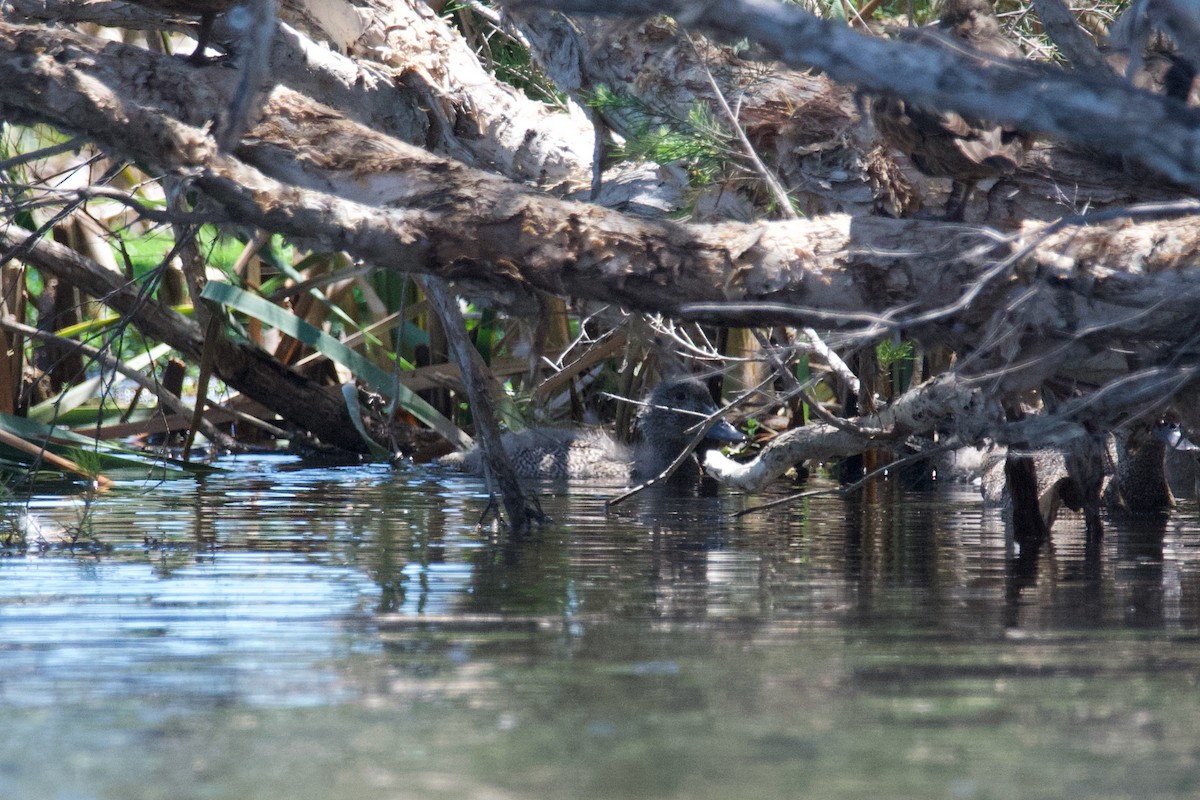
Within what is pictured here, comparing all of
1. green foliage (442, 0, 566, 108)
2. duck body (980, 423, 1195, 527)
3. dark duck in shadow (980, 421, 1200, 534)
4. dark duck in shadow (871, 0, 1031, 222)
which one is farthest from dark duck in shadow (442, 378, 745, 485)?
dark duck in shadow (871, 0, 1031, 222)

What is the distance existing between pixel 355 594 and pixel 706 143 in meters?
2.18

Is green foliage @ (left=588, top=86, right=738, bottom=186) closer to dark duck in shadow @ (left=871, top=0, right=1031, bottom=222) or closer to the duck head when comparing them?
dark duck in shadow @ (left=871, top=0, right=1031, bottom=222)

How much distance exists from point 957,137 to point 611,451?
5.42 metres

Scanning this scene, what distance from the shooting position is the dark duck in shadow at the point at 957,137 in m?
4.34

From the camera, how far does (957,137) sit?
4359 millimetres

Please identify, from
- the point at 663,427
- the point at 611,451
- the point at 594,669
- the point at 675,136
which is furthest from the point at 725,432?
the point at 594,669

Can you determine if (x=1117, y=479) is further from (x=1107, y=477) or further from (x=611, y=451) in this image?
(x=611, y=451)

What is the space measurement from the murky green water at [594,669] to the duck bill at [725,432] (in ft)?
10.8

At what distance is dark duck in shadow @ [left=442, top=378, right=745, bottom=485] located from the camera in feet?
30.9

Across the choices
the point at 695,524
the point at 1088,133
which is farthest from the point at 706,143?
the point at 1088,133

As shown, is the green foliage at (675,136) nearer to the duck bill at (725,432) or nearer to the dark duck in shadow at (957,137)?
the dark duck in shadow at (957,137)

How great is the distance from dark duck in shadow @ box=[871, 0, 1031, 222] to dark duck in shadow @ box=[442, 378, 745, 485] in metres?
4.59

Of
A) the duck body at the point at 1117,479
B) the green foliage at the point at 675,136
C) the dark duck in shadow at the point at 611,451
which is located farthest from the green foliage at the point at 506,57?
the duck body at the point at 1117,479

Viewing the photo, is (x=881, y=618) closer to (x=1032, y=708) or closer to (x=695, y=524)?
(x=1032, y=708)
